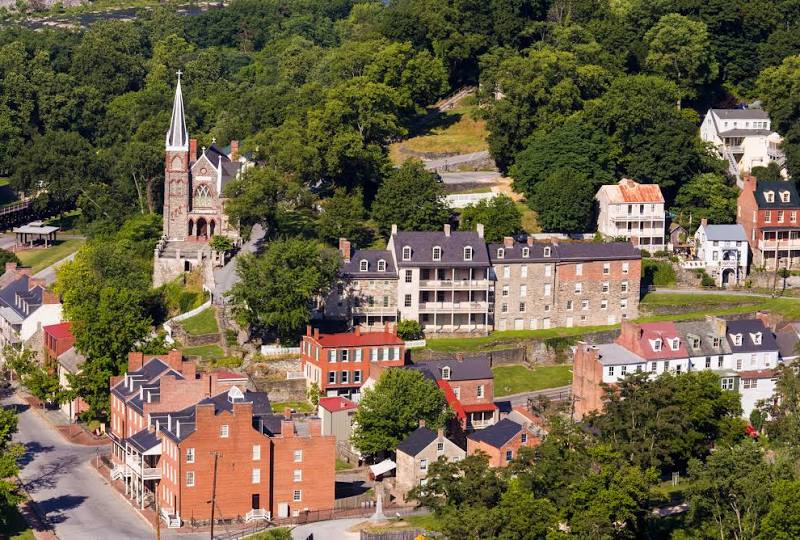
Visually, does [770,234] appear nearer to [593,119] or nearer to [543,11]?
[593,119]

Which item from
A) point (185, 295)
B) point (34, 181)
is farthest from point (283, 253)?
point (34, 181)

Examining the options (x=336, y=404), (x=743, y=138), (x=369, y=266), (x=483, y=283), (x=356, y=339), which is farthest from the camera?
(x=743, y=138)

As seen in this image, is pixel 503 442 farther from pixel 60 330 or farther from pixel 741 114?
pixel 741 114

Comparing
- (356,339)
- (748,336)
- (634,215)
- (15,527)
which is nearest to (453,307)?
(356,339)

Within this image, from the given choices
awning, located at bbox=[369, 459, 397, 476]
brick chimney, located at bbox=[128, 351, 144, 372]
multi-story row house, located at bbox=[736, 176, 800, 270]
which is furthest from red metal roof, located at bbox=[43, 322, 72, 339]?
multi-story row house, located at bbox=[736, 176, 800, 270]

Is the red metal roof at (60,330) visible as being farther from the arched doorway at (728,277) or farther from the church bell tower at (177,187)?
the arched doorway at (728,277)

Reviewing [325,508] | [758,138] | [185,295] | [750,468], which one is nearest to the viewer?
[750,468]

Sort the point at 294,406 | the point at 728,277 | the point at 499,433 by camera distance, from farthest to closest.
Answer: the point at 728,277, the point at 294,406, the point at 499,433

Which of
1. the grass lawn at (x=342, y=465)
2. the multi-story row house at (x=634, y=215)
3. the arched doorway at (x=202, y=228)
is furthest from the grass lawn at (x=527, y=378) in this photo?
the arched doorway at (x=202, y=228)
